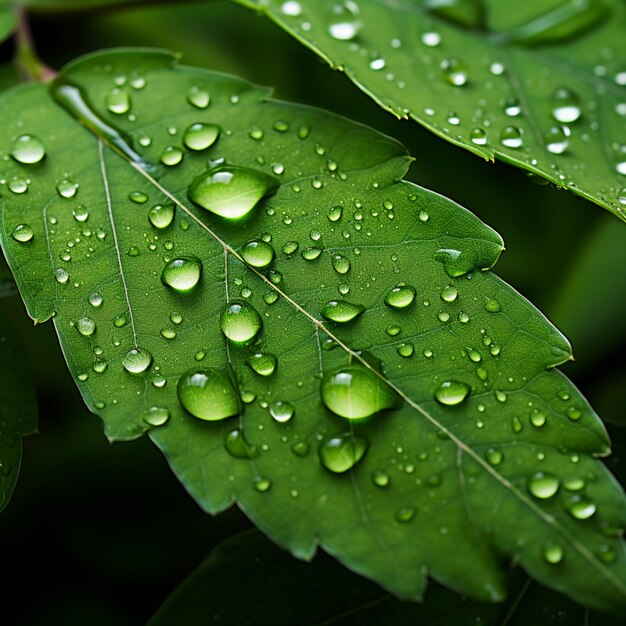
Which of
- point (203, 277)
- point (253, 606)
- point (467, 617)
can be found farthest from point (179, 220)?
point (467, 617)

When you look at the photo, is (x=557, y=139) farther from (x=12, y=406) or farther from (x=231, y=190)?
(x=12, y=406)

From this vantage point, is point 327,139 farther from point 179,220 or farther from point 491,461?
point 491,461

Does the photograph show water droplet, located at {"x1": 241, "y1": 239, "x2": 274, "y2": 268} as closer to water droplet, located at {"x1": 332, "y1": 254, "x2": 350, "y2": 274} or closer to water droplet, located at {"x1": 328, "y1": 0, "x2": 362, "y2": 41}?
water droplet, located at {"x1": 332, "y1": 254, "x2": 350, "y2": 274}

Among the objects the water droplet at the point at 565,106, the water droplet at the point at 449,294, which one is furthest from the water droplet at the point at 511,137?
the water droplet at the point at 449,294

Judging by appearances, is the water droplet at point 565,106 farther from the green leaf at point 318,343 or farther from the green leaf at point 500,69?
the green leaf at point 318,343

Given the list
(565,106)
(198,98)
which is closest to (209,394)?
(198,98)

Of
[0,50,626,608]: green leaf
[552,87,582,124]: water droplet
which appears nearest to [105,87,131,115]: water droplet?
[0,50,626,608]: green leaf
